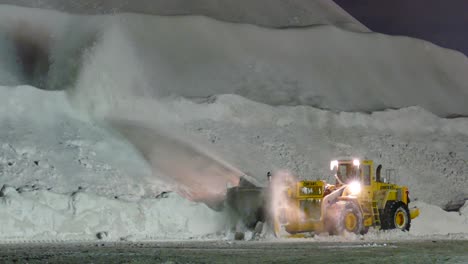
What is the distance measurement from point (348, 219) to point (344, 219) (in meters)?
0.23

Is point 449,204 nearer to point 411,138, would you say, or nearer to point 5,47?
point 411,138

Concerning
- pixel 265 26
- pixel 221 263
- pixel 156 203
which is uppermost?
pixel 265 26

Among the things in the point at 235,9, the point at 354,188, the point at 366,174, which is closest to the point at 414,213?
the point at 366,174

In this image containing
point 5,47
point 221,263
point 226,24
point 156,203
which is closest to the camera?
point 221,263

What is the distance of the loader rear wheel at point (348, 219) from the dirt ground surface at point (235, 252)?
45.8 inches

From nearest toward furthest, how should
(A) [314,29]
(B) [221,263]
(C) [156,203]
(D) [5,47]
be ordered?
(B) [221,263]
(C) [156,203]
(D) [5,47]
(A) [314,29]

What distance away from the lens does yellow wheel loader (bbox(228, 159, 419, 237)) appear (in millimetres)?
20406

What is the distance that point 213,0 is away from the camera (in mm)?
43344

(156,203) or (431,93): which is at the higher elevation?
(431,93)

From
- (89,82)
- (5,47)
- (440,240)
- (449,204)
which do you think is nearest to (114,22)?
(5,47)

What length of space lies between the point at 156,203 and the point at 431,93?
2429 centimetres

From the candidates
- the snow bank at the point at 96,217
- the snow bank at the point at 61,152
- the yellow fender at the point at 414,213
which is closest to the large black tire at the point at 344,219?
the yellow fender at the point at 414,213

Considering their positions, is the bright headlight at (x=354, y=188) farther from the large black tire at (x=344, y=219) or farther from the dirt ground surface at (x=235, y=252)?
the dirt ground surface at (x=235, y=252)

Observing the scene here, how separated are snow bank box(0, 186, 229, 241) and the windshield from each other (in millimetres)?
2942
